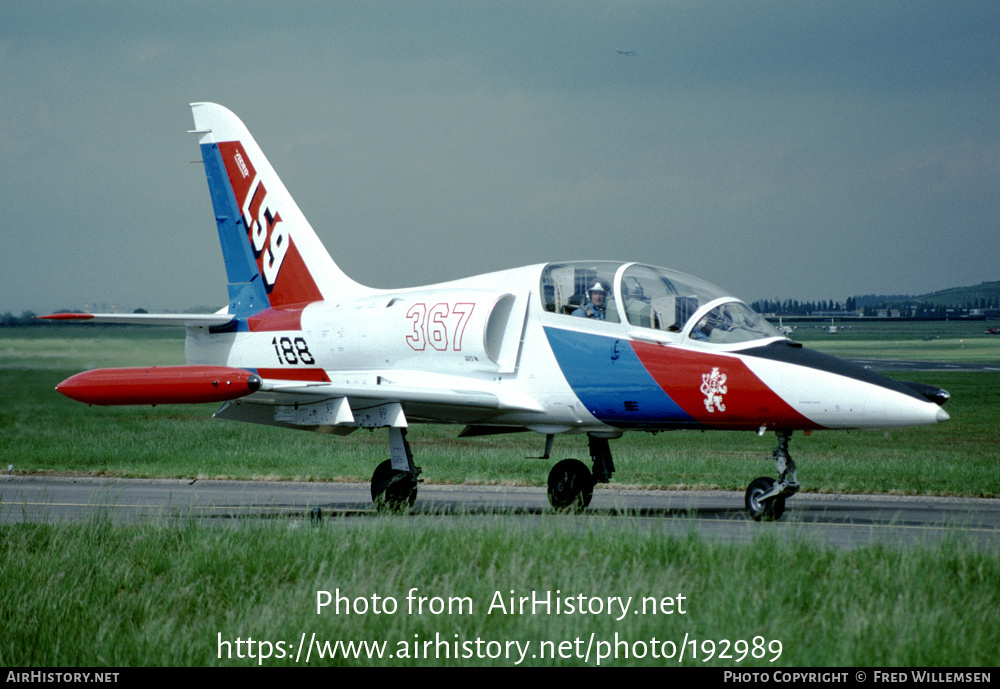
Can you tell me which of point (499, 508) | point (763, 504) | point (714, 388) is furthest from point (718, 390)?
point (499, 508)

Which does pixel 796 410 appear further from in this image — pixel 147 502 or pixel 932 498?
pixel 147 502

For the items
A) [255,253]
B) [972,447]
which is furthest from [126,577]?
[972,447]

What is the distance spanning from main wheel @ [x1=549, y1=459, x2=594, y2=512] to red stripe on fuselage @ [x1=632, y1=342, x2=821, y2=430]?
7.76 ft

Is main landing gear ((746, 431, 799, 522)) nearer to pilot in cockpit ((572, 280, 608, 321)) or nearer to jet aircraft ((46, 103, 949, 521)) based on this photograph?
jet aircraft ((46, 103, 949, 521))

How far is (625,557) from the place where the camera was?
8.65m

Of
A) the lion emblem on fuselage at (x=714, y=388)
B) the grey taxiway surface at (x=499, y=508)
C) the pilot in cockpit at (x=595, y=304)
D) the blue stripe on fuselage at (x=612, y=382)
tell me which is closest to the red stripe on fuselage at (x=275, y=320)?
the grey taxiway surface at (x=499, y=508)

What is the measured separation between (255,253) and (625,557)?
1110cm

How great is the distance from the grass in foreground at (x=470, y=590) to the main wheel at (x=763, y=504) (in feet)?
8.89

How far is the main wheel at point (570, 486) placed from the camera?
14.1 m

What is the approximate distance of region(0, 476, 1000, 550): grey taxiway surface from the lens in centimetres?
1081

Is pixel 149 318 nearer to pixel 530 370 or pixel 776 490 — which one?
pixel 530 370

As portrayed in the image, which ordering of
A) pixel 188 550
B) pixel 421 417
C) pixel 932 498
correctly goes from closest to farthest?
pixel 188 550, pixel 421 417, pixel 932 498

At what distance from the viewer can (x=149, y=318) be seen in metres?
16.2

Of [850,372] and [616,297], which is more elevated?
[616,297]
